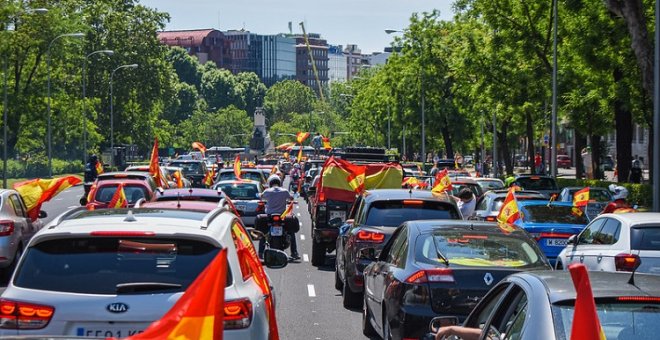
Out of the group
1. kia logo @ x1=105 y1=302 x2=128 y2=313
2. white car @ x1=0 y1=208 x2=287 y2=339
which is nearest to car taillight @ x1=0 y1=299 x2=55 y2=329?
white car @ x1=0 y1=208 x2=287 y2=339

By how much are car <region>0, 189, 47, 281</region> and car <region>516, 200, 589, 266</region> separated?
321 inches

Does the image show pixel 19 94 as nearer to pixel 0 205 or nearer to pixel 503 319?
pixel 0 205

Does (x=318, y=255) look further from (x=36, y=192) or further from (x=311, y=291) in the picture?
(x=36, y=192)

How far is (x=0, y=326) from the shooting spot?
Answer: 745 cm

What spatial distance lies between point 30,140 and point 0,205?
6115 centimetres

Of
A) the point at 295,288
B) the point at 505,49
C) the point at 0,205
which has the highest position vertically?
the point at 505,49

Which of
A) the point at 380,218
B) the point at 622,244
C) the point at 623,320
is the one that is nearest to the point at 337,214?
the point at 380,218

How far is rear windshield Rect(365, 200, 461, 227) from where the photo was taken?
54.4 feet

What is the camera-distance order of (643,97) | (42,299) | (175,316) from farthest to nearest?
(643,97) → (42,299) → (175,316)

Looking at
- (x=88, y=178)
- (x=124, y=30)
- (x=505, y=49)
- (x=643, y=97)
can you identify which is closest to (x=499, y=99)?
(x=505, y=49)

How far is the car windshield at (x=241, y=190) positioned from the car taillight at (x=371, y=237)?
15903mm

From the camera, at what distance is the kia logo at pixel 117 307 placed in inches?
287

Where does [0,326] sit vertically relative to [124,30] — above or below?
below

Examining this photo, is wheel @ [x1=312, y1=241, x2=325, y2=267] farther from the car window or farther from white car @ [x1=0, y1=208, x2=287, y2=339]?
white car @ [x1=0, y1=208, x2=287, y2=339]
